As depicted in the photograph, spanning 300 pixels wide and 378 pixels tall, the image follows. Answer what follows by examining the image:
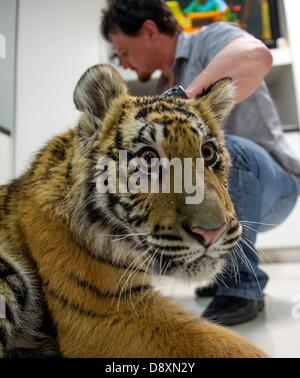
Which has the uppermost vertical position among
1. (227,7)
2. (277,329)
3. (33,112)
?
(227,7)

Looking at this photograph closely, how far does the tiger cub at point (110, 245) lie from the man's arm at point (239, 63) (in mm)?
106

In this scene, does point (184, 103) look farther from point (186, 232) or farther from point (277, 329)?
point (277, 329)

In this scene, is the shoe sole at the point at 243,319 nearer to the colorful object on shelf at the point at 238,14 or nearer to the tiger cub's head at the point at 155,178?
the tiger cub's head at the point at 155,178

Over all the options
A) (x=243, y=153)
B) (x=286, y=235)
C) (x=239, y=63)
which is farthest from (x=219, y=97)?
(x=286, y=235)

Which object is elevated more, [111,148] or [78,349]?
[111,148]

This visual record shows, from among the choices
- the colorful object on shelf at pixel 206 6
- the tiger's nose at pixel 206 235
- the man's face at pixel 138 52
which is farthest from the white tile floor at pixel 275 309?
the colorful object on shelf at pixel 206 6

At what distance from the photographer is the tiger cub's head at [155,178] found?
1.65 ft

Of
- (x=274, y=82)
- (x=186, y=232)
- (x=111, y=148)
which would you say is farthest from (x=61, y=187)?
(x=274, y=82)

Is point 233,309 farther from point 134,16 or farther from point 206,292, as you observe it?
point 134,16

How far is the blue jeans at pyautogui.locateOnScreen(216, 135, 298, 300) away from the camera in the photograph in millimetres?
784

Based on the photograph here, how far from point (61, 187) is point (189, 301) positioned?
0.30m

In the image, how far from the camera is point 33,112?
0.69m

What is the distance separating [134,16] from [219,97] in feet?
A: 0.87

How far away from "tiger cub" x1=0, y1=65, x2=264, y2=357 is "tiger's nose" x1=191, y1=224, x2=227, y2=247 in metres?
0.02
